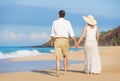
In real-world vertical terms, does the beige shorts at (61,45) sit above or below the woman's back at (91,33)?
below

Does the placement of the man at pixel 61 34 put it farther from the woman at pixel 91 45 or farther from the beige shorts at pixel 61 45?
the woman at pixel 91 45

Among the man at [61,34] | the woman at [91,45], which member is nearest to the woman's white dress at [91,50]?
the woman at [91,45]

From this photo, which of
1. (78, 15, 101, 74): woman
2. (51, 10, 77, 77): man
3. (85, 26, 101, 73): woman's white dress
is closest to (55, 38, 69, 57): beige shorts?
(51, 10, 77, 77): man

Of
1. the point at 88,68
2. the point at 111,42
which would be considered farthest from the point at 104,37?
Answer: the point at 88,68

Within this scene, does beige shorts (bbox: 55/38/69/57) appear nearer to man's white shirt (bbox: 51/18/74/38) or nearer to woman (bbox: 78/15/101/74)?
man's white shirt (bbox: 51/18/74/38)

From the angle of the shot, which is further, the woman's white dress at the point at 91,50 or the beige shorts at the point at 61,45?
the woman's white dress at the point at 91,50

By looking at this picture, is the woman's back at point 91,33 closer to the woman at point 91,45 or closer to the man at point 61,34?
the woman at point 91,45

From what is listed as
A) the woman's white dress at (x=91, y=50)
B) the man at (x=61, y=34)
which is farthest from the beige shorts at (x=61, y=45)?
the woman's white dress at (x=91, y=50)

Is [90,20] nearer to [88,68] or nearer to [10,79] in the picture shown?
[88,68]

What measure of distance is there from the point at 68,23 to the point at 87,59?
1464mm

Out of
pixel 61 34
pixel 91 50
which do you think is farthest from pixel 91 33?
pixel 61 34

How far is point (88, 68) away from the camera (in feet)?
39.9

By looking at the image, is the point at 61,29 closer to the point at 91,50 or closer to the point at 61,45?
the point at 61,45

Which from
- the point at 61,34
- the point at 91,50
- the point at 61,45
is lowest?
the point at 91,50
